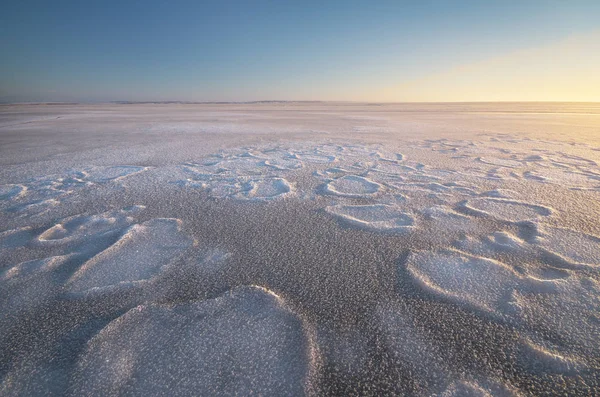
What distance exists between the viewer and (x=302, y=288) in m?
1.15

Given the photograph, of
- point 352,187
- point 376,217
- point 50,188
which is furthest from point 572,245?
point 50,188

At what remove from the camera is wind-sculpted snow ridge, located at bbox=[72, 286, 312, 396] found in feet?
2.50

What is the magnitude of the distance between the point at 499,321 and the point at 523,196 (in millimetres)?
1589

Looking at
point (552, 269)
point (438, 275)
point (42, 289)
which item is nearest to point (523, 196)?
point (552, 269)

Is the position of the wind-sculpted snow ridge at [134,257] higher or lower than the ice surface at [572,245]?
lower

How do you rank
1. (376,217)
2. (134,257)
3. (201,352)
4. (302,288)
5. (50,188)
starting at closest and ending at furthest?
1. (201,352)
2. (302,288)
3. (134,257)
4. (376,217)
5. (50,188)

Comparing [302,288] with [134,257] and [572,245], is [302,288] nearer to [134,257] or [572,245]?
[134,257]

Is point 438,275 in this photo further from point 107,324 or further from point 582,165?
point 582,165

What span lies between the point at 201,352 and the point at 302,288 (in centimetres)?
45

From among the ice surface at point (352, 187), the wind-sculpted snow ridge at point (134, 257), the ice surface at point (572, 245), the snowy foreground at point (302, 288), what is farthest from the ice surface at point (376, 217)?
the wind-sculpted snow ridge at point (134, 257)

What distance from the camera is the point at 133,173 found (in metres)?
2.92

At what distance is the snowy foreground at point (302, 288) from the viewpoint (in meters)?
0.79

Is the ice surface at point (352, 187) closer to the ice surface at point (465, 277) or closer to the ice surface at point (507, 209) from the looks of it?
the ice surface at point (507, 209)

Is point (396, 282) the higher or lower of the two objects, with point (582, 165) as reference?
lower
